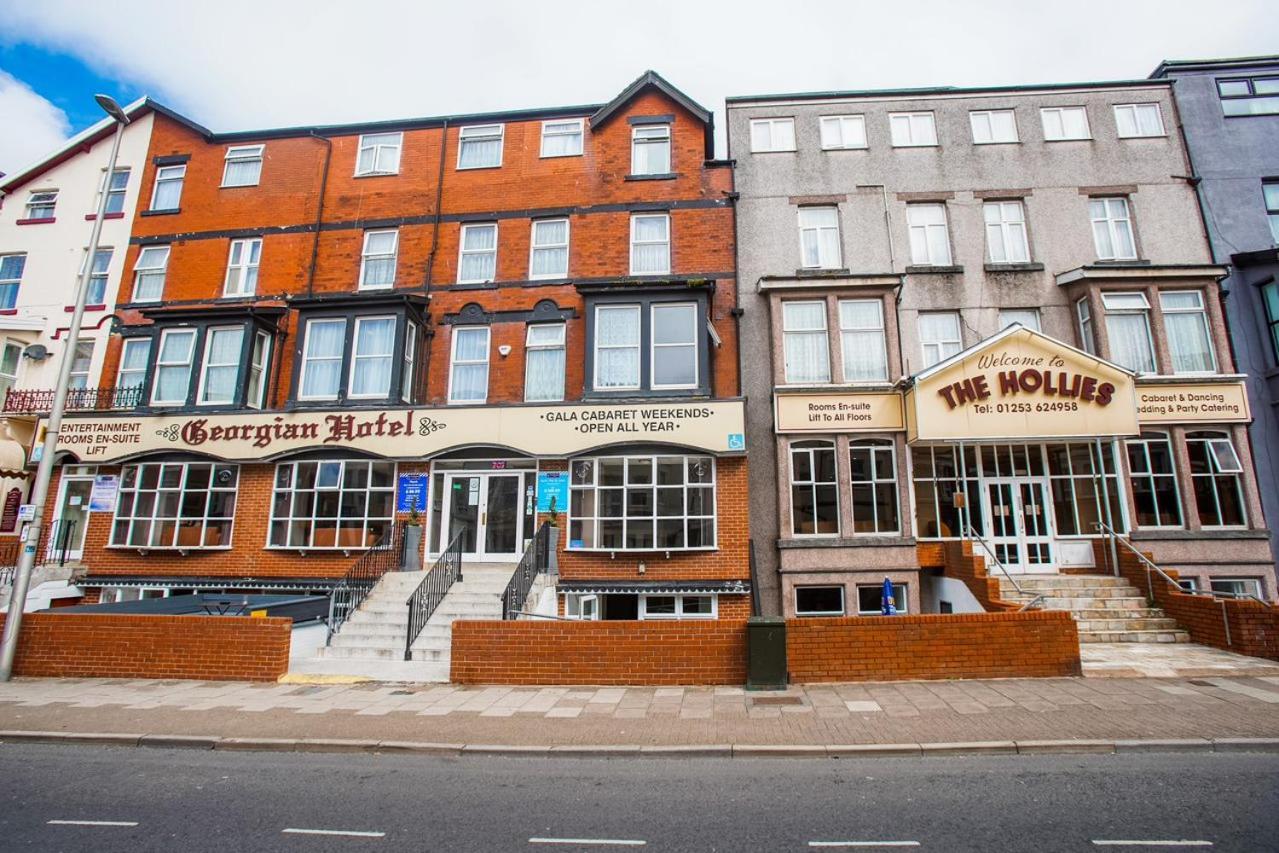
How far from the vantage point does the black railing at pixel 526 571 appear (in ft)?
38.8

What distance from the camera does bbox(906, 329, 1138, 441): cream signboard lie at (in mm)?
14180

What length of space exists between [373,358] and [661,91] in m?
11.2

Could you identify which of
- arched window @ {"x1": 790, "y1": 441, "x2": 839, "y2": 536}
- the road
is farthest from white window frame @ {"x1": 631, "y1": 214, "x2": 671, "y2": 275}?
the road

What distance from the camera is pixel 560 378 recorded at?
16.3 m

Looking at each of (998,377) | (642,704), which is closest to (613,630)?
(642,704)

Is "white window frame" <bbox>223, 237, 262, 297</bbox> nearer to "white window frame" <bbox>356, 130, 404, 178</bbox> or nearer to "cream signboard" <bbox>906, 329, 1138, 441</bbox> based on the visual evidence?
"white window frame" <bbox>356, 130, 404, 178</bbox>

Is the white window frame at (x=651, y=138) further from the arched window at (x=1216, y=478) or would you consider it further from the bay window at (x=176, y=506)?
the arched window at (x=1216, y=478)

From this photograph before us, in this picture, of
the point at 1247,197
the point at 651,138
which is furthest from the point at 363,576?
the point at 1247,197

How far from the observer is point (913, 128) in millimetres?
17594

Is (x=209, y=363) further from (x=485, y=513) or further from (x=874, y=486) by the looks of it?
(x=874, y=486)

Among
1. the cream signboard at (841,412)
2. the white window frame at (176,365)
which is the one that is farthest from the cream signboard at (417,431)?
the cream signboard at (841,412)

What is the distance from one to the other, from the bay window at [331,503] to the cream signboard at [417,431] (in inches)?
24.5

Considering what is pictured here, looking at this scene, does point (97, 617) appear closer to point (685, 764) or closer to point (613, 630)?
point (613, 630)

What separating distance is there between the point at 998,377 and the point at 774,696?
9724mm
